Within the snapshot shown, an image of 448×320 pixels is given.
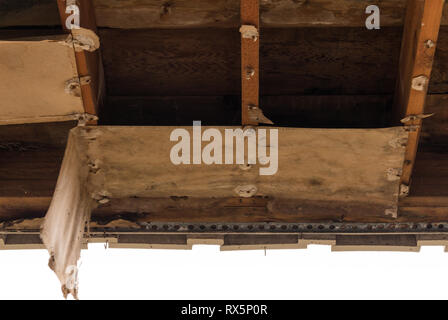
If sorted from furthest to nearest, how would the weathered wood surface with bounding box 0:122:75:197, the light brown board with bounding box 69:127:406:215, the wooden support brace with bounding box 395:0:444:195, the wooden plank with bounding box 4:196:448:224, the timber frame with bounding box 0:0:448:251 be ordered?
the weathered wood surface with bounding box 0:122:75:197 → the wooden plank with bounding box 4:196:448:224 → the timber frame with bounding box 0:0:448:251 → the light brown board with bounding box 69:127:406:215 → the wooden support brace with bounding box 395:0:444:195

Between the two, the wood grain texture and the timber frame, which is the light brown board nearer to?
the timber frame

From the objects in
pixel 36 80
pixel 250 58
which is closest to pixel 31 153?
pixel 36 80

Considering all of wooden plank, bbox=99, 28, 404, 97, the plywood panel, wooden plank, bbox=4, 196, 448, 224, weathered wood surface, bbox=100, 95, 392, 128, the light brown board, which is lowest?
wooden plank, bbox=4, 196, 448, 224

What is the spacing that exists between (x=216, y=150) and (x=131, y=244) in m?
0.87

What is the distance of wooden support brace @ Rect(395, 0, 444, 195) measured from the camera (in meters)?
3.31

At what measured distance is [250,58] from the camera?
3449 mm

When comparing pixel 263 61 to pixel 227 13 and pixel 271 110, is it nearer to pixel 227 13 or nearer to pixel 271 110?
pixel 271 110

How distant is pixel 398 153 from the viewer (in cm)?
371

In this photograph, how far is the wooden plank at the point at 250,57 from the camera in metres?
3.31

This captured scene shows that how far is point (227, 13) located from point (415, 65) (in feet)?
3.74

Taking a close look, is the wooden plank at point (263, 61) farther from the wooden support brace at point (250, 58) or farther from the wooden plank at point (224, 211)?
the wooden plank at point (224, 211)

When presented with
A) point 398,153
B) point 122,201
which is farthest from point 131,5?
point 398,153

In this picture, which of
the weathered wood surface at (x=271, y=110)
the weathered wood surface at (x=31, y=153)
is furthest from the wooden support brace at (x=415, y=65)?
the weathered wood surface at (x=31, y=153)

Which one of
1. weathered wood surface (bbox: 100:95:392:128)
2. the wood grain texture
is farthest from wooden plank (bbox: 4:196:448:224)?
the wood grain texture
